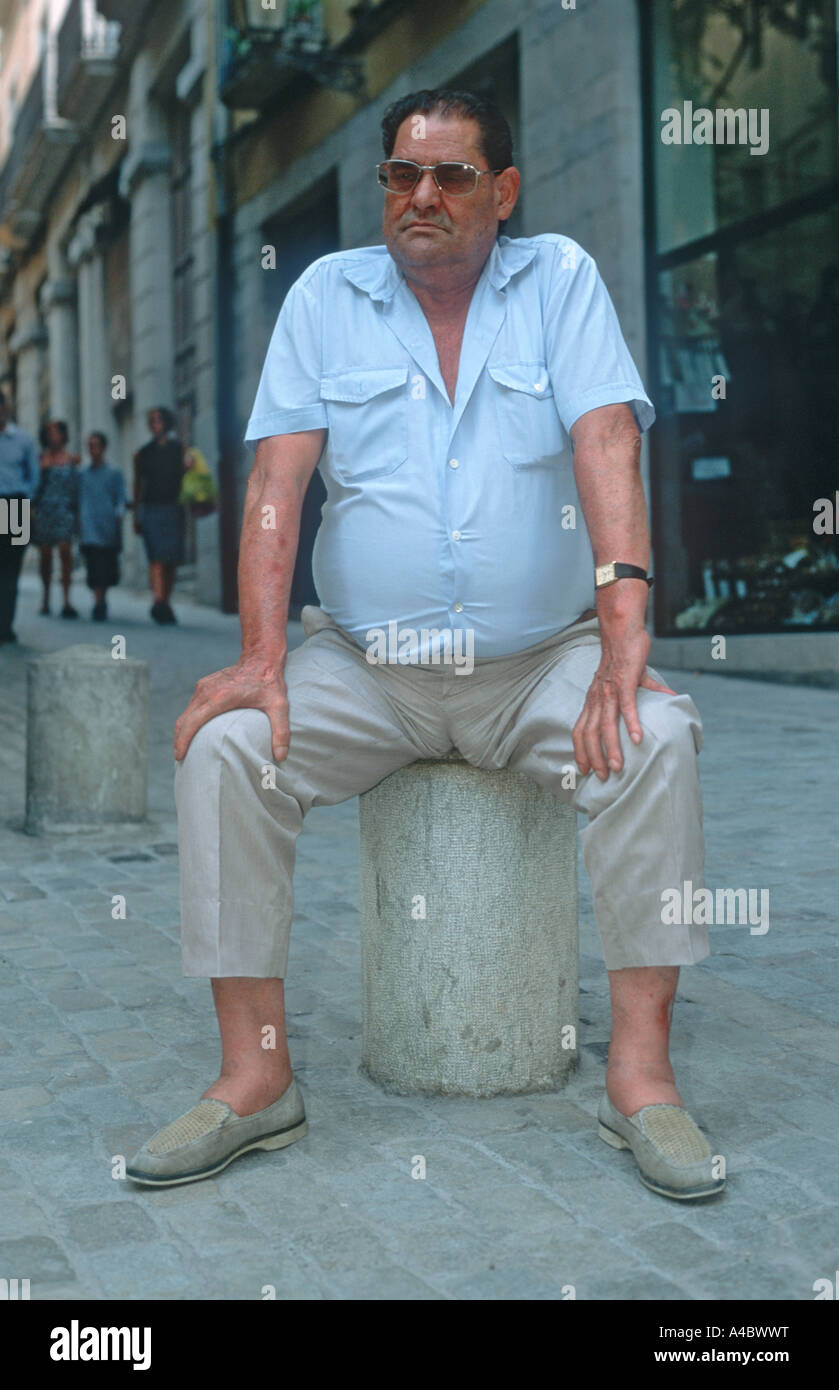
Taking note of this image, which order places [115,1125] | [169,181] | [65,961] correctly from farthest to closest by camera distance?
[169,181] < [65,961] < [115,1125]

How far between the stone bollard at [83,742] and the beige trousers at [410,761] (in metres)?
2.96

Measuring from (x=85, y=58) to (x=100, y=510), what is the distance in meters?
11.6

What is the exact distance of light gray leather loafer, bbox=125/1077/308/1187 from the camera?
2.73 m

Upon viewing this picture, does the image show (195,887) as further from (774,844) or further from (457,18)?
(457,18)

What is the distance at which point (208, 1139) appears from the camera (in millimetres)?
2773

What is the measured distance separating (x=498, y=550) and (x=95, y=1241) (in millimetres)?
1376

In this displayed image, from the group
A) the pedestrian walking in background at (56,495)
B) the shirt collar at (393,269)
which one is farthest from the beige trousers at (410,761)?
the pedestrian walking in background at (56,495)

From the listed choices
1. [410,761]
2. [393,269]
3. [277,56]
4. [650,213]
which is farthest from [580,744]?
[277,56]

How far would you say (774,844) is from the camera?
211 inches


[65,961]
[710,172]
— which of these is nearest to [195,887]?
[65,961]

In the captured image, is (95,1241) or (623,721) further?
(623,721)

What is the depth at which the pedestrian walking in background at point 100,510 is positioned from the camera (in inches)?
599

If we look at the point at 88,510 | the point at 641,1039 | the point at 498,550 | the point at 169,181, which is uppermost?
the point at 169,181

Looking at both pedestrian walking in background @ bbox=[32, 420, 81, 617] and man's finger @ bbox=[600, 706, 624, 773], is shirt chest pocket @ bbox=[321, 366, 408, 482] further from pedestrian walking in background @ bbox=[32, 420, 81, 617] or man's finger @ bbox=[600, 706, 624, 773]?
pedestrian walking in background @ bbox=[32, 420, 81, 617]
